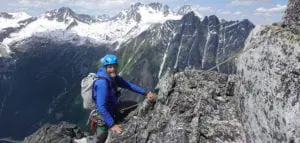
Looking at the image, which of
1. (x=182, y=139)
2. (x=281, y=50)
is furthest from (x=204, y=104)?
(x=281, y=50)

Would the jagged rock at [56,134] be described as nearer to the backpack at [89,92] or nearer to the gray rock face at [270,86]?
the backpack at [89,92]

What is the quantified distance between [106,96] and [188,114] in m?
4.94

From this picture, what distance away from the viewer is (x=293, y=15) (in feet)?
50.6

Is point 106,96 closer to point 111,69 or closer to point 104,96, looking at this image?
point 104,96

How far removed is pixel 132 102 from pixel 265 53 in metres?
9.46

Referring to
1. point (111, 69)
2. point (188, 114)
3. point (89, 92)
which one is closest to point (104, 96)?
point (111, 69)

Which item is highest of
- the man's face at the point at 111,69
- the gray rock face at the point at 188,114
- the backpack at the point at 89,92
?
the man's face at the point at 111,69

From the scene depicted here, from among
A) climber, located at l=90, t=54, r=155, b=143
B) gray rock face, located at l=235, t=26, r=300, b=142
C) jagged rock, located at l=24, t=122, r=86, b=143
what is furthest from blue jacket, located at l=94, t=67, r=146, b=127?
jagged rock, located at l=24, t=122, r=86, b=143

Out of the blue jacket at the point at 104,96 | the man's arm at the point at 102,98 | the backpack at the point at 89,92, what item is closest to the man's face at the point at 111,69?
the blue jacket at the point at 104,96

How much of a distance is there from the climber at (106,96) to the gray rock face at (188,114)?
1.01 metres

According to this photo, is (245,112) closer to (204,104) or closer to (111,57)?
(204,104)

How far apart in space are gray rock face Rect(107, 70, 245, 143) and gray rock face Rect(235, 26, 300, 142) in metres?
1.21

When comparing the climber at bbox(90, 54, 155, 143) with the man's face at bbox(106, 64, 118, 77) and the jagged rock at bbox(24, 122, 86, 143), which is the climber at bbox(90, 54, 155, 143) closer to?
the man's face at bbox(106, 64, 118, 77)

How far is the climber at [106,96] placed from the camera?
1482 cm
